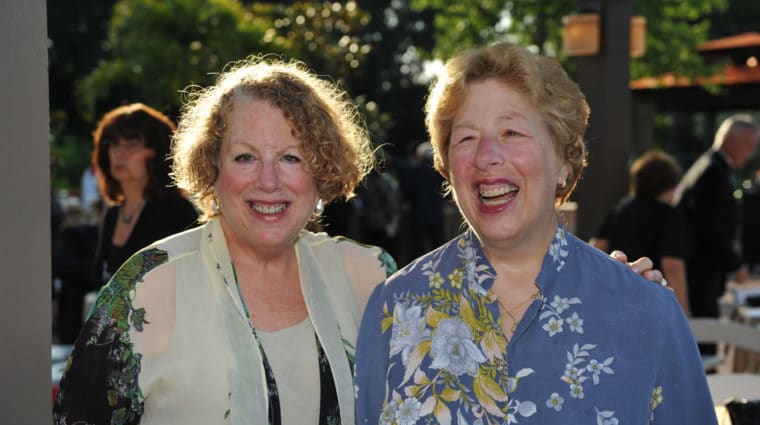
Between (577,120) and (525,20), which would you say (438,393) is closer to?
(577,120)

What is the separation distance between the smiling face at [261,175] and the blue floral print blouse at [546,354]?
397 mm

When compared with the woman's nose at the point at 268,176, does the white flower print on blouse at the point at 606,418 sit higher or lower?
lower

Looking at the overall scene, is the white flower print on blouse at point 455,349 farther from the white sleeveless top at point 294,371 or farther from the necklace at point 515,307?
the white sleeveless top at point 294,371

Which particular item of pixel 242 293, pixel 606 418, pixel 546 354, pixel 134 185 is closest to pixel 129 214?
pixel 134 185

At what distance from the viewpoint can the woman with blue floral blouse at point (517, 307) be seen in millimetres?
1818

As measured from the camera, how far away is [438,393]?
1878mm

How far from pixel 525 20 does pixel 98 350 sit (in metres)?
16.8

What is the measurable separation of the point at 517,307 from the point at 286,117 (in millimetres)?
763

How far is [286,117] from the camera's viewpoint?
2172 millimetres

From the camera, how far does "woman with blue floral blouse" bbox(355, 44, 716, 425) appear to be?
1.82 meters

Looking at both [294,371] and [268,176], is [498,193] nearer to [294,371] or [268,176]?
[268,176]

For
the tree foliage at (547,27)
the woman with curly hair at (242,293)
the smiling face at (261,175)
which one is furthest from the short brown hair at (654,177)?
the tree foliage at (547,27)

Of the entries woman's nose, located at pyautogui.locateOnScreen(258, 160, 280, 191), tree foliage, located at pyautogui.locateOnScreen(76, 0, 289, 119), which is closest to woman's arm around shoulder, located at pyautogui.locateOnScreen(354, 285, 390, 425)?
woman's nose, located at pyautogui.locateOnScreen(258, 160, 280, 191)

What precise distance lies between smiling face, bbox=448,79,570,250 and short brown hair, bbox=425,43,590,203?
19 mm
